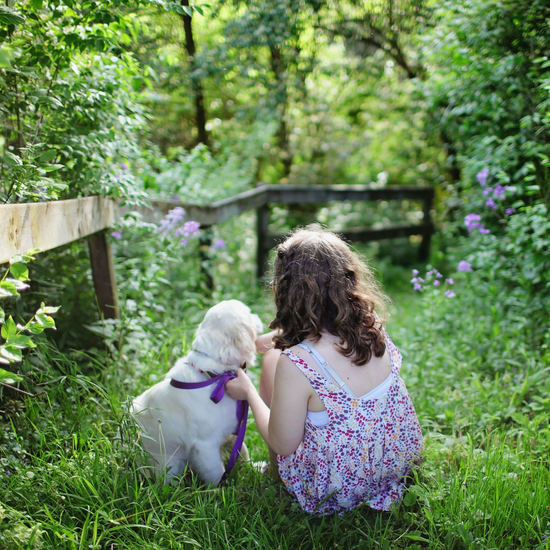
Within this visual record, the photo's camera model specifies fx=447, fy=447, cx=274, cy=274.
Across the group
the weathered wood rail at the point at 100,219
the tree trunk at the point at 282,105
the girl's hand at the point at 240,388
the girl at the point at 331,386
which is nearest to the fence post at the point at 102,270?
the weathered wood rail at the point at 100,219

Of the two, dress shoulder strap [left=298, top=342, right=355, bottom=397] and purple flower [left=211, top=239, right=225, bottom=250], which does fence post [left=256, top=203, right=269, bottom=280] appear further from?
dress shoulder strap [left=298, top=342, right=355, bottom=397]

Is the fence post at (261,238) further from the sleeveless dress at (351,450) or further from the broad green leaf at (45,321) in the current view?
the broad green leaf at (45,321)

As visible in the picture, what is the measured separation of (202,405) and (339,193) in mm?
4015

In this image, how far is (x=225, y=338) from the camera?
1761mm

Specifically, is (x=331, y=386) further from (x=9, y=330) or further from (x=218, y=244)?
(x=218, y=244)

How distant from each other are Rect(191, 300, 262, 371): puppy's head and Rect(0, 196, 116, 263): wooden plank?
0.68 meters

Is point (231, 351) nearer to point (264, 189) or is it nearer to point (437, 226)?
point (264, 189)

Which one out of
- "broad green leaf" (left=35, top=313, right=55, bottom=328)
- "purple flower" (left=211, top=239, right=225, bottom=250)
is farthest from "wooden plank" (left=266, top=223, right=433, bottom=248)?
"broad green leaf" (left=35, top=313, right=55, bottom=328)

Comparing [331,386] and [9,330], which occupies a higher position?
[9,330]

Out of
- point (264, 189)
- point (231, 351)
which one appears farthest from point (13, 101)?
point (264, 189)

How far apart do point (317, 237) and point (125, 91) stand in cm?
136

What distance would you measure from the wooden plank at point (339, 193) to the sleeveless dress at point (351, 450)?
321cm

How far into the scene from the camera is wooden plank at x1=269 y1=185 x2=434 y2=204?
477cm

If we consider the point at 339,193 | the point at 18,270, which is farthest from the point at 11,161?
the point at 339,193
